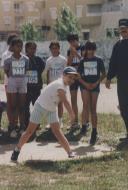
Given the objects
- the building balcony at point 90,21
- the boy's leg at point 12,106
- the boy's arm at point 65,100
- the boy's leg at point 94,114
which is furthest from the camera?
the building balcony at point 90,21

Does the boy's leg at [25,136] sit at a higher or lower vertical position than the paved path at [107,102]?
higher

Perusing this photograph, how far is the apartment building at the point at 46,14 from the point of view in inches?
2881

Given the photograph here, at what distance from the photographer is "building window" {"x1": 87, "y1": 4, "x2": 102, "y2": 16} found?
241 ft

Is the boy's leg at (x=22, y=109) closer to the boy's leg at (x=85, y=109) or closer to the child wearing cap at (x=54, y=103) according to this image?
the boy's leg at (x=85, y=109)

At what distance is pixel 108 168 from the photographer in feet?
27.7

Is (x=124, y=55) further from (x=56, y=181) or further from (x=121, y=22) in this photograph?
(x=56, y=181)

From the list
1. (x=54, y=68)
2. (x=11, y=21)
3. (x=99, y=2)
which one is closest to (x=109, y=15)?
(x=99, y=2)

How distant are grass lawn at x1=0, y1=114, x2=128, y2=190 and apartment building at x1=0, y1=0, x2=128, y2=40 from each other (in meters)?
64.1

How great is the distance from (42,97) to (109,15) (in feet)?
205

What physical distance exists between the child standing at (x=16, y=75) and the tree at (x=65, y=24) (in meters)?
54.2

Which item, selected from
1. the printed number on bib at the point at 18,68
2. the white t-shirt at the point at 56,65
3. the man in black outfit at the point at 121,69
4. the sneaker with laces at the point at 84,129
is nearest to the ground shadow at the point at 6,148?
the printed number on bib at the point at 18,68

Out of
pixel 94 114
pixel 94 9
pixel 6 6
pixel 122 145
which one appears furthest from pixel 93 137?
pixel 6 6

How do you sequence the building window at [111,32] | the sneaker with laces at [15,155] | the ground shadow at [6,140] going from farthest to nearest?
the building window at [111,32] < the ground shadow at [6,140] < the sneaker with laces at [15,155]

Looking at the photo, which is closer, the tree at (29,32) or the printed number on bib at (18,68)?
the printed number on bib at (18,68)
